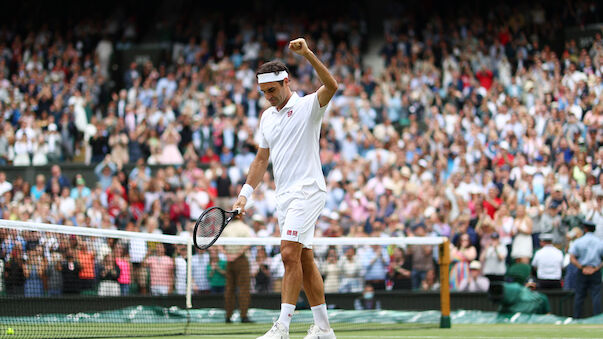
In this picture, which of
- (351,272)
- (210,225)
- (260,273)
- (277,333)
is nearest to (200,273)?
(260,273)

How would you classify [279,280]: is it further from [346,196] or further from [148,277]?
[346,196]

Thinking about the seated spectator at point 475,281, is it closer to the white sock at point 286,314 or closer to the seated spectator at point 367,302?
the seated spectator at point 367,302

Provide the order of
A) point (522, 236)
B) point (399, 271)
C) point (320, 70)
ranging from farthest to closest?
point (522, 236)
point (399, 271)
point (320, 70)

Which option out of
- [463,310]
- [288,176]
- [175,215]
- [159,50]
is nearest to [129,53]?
[159,50]

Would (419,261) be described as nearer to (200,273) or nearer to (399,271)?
(399,271)

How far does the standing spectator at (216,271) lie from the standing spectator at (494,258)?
4830 millimetres

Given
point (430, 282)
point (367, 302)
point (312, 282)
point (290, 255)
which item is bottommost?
point (367, 302)

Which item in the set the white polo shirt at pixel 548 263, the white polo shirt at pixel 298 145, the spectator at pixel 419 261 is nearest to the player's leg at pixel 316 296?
the white polo shirt at pixel 298 145

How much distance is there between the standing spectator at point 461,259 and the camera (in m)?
15.1

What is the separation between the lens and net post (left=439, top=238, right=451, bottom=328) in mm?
11297

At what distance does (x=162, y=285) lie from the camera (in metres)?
12.2

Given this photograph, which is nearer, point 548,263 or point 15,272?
point 15,272

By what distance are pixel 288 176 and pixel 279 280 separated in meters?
5.78

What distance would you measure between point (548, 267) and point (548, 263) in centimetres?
7
